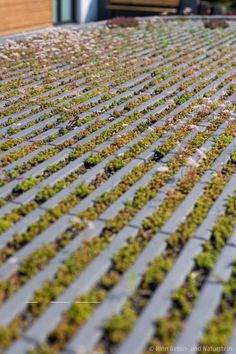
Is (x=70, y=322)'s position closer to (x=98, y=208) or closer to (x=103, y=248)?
(x=103, y=248)

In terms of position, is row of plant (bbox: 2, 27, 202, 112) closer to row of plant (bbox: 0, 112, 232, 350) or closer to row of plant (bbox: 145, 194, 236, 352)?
row of plant (bbox: 0, 112, 232, 350)

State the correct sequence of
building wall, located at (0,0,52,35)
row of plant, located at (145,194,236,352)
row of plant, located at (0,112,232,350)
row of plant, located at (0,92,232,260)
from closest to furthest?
1. row of plant, located at (145,194,236,352)
2. row of plant, located at (0,112,232,350)
3. row of plant, located at (0,92,232,260)
4. building wall, located at (0,0,52,35)

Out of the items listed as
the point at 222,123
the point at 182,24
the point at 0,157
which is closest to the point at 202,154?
the point at 222,123

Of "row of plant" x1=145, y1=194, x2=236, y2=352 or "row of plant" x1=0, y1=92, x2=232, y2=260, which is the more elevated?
"row of plant" x1=0, y1=92, x2=232, y2=260

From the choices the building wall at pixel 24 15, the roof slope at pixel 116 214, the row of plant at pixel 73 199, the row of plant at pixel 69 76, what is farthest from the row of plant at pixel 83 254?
the building wall at pixel 24 15

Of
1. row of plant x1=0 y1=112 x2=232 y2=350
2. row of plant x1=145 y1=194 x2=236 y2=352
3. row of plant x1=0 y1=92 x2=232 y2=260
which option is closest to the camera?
row of plant x1=145 y1=194 x2=236 y2=352

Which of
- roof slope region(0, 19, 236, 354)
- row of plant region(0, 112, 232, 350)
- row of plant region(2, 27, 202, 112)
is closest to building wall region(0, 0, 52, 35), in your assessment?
row of plant region(2, 27, 202, 112)

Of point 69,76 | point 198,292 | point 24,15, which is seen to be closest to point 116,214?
point 198,292

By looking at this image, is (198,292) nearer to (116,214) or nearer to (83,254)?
(83,254)

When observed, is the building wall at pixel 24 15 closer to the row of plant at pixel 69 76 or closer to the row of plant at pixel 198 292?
the row of plant at pixel 69 76
